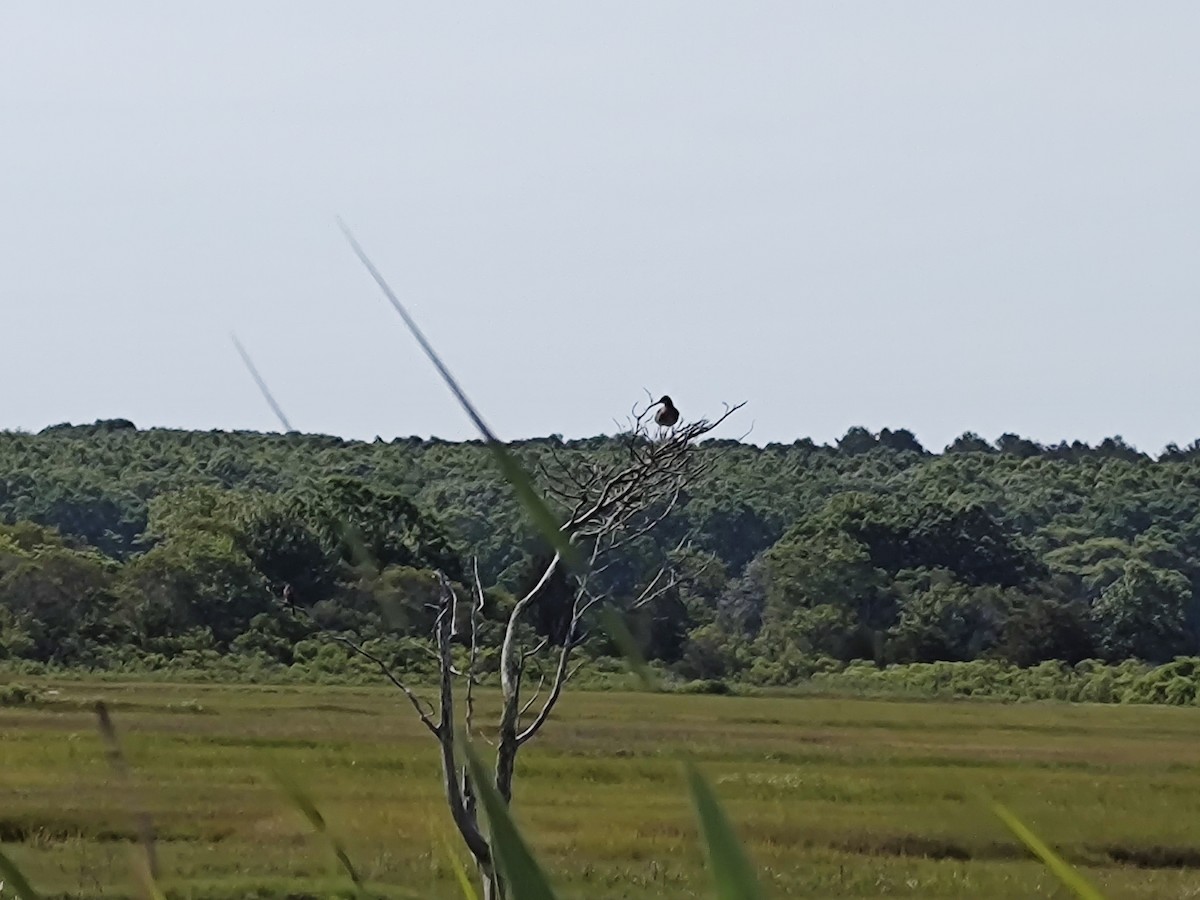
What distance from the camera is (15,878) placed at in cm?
114

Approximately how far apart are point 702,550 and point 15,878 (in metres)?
27.6

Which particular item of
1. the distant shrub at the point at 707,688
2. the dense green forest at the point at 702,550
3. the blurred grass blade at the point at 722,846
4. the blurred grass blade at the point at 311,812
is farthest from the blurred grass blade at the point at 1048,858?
the distant shrub at the point at 707,688

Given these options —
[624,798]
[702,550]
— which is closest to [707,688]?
[702,550]

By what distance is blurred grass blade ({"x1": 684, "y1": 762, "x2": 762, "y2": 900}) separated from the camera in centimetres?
92

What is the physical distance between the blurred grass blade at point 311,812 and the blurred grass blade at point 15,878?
0.14 meters

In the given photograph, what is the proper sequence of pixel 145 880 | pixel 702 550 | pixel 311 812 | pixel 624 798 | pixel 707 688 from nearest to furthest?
pixel 311 812 → pixel 145 880 → pixel 624 798 → pixel 702 550 → pixel 707 688

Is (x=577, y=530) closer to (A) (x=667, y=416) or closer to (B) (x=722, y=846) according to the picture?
(A) (x=667, y=416)

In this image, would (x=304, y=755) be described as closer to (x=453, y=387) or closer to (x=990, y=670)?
(x=453, y=387)

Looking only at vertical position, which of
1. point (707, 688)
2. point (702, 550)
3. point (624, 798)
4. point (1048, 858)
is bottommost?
point (624, 798)

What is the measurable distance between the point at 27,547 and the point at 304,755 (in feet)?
93.6

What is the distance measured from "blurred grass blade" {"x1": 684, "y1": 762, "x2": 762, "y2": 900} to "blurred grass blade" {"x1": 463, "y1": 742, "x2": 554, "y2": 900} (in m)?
0.08

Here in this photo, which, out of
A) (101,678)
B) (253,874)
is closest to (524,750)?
(253,874)

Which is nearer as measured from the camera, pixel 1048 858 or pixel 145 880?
pixel 1048 858

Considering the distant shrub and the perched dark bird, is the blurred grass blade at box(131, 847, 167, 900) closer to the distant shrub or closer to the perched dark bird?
the perched dark bird
